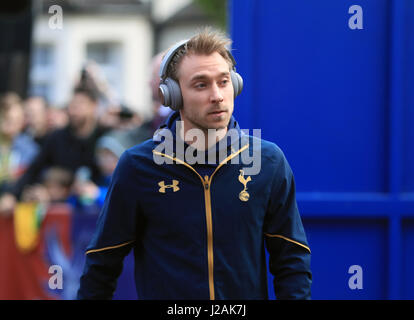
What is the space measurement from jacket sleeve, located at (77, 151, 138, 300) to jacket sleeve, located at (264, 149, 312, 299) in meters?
0.49

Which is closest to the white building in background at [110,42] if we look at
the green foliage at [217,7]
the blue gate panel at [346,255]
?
the green foliage at [217,7]

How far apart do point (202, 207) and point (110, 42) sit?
18.4m

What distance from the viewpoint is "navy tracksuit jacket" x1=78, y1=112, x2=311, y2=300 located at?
6.88 feet

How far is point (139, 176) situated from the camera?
7.17ft

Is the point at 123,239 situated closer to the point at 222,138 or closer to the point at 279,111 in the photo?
the point at 222,138

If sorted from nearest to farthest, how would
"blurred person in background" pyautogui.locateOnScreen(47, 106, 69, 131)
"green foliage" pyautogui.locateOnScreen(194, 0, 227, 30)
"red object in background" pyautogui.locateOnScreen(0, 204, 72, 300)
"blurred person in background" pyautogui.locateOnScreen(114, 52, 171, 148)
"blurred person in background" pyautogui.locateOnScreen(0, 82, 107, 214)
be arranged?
"blurred person in background" pyautogui.locateOnScreen(114, 52, 171, 148), "blurred person in background" pyautogui.locateOnScreen(0, 82, 107, 214), "red object in background" pyautogui.locateOnScreen(0, 204, 72, 300), "blurred person in background" pyautogui.locateOnScreen(47, 106, 69, 131), "green foliage" pyautogui.locateOnScreen(194, 0, 227, 30)

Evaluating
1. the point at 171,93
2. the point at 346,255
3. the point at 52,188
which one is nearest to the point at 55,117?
the point at 52,188

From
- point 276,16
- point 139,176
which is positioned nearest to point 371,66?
point 276,16

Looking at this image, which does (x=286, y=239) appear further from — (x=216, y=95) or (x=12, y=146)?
(x=12, y=146)

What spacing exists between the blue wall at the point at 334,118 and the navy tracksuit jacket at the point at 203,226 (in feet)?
3.09

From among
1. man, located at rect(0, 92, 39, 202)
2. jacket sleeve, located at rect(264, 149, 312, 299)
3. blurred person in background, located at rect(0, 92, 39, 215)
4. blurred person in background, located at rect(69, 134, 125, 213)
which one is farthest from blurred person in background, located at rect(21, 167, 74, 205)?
jacket sleeve, located at rect(264, 149, 312, 299)

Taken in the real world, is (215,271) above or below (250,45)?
below

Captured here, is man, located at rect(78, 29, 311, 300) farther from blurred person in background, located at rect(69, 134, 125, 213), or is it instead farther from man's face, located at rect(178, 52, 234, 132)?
blurred person in background, located at rect(69, 134, 125, 213)
